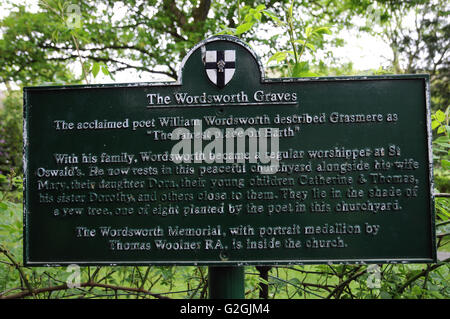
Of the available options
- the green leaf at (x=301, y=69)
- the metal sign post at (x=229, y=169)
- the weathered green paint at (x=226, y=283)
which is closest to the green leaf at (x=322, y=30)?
the green leaf at (x=301, y=69)

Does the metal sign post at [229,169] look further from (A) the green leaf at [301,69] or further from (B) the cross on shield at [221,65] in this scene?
(A) the green leaf at [301,69]

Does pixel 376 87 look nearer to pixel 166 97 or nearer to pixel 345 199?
pixel 345 199

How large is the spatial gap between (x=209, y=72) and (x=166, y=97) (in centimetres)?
33

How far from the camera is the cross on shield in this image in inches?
95.2

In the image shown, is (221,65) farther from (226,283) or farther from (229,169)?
(226,283)

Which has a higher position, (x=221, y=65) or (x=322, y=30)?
(x=322, y=30)

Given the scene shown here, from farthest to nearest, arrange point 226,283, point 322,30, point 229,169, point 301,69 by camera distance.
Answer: point 322,30 → point 301,69 → point 226,283 → point 229,169

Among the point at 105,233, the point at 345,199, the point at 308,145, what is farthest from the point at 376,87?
the point at 105,233

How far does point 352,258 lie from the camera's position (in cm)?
233

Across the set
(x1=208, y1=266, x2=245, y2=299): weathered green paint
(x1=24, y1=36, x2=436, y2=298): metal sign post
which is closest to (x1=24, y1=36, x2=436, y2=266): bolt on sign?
(x1=24, y1=36, x2=436, y2=298): metal sign post

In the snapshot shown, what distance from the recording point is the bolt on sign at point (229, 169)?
2354 millimetres

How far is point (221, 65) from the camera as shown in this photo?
7.95 ft

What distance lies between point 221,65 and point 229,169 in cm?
69

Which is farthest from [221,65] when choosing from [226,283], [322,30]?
[226,283]
